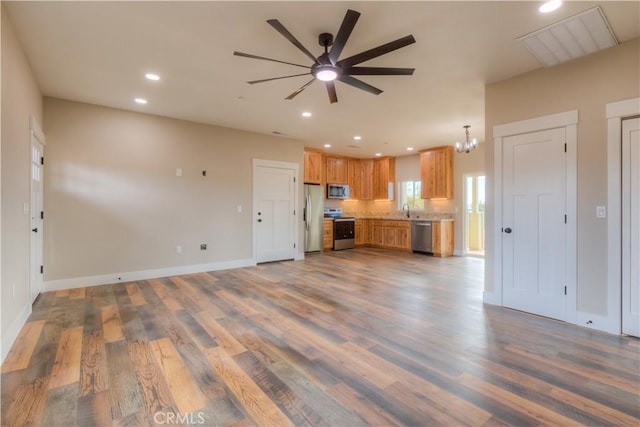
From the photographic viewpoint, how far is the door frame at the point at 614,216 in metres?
2.79

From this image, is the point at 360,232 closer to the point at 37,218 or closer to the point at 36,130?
the point at 37,218

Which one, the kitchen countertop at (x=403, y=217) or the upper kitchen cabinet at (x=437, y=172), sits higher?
the upper kitchen cabinet at (x=437, y=172)

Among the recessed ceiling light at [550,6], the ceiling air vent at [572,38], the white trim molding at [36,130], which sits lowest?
the white trim molding at [36,130]

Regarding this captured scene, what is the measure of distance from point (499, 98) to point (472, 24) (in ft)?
4.48

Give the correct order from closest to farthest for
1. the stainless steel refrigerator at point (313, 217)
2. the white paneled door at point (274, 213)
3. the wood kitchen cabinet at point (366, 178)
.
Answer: the white paneled door at point (274, 213) < the stainless steel refrigerator at point (313, 217) < the wood kitchen cabinet at point (366, 178)

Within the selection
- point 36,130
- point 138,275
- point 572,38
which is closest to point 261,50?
point 572,38

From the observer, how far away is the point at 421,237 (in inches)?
302

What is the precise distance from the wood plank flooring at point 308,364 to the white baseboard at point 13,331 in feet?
0.24

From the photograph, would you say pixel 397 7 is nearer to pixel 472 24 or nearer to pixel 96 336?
pixel 472 24

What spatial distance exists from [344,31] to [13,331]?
3660mm

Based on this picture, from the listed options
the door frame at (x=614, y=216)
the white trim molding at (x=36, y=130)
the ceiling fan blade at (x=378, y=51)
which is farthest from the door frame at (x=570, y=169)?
the white trim molding at (x=36, y=130)

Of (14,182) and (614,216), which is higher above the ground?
(14,182)

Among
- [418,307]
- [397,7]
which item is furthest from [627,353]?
[397,7]

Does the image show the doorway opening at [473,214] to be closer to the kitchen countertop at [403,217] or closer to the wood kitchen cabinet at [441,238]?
the wood kitchen cabinet at [441,238]
